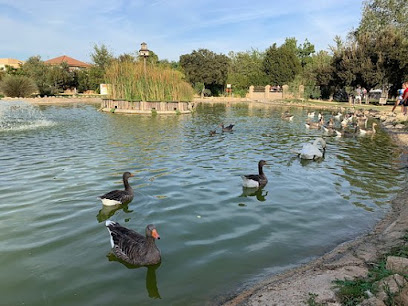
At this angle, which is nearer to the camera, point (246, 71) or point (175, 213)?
point (175, 213)

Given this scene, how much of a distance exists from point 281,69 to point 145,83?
51.3 meters

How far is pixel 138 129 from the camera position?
2177cm

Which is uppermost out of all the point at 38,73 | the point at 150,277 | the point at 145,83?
the point at 38,73

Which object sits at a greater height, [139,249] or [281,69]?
[281,69]

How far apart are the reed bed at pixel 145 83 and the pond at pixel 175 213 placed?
16.0m

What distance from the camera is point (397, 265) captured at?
449cm

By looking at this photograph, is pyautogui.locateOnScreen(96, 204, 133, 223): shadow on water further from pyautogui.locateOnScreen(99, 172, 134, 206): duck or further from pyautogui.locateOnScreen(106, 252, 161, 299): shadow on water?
pyautogui.locateOnScreen(106, 252, 161, 299): shadow on water

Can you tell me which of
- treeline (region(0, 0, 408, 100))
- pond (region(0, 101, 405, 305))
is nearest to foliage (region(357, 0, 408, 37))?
treeline (region(0, 0, 408, 100))

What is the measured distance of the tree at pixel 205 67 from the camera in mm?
66875

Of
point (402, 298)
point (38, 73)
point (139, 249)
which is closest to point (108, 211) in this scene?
point (139, 249)

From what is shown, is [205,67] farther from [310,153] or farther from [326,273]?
[326,273]

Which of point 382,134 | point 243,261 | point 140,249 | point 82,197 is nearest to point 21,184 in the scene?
point 82,197

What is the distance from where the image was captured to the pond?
537cm

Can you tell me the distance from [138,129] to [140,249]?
16.6 meters
